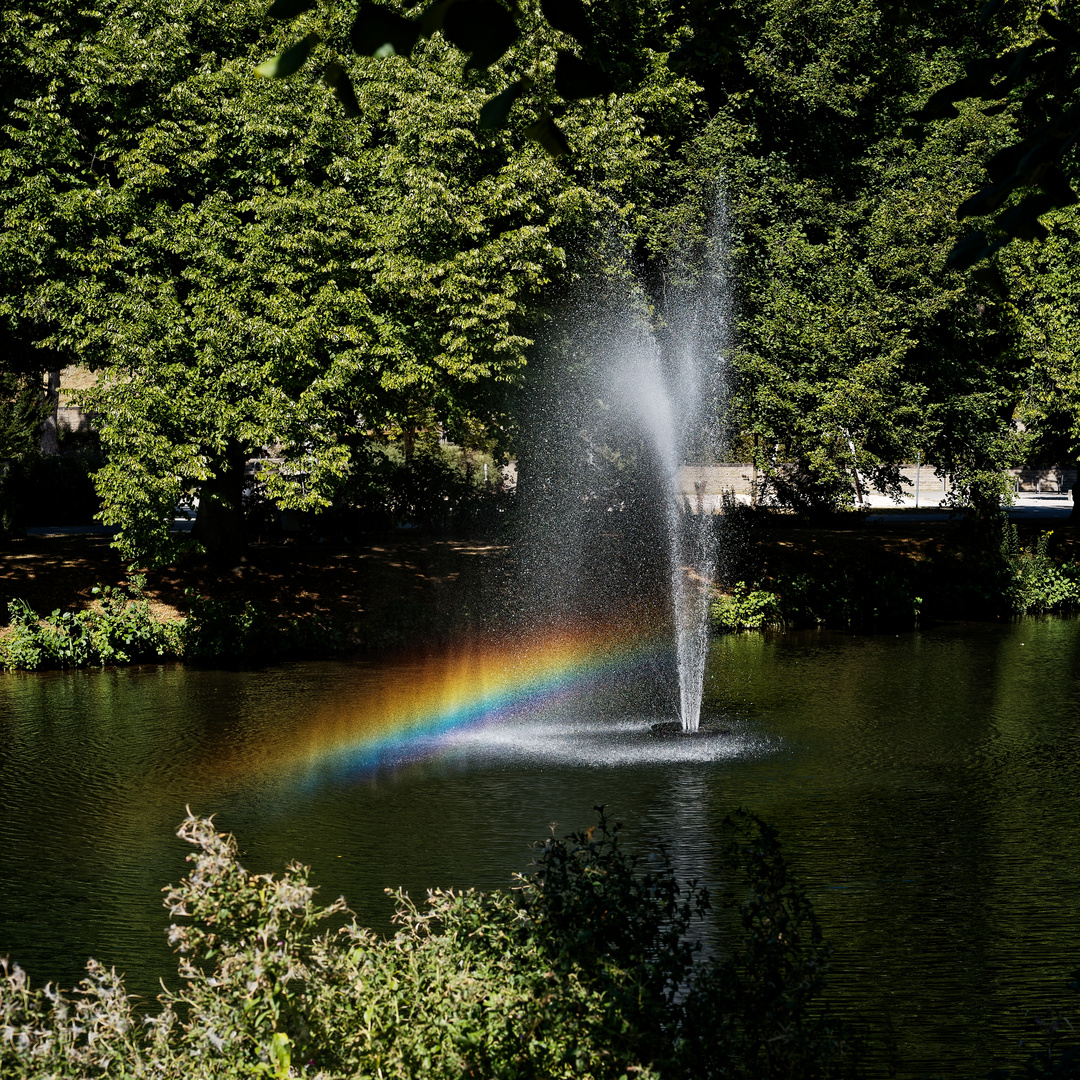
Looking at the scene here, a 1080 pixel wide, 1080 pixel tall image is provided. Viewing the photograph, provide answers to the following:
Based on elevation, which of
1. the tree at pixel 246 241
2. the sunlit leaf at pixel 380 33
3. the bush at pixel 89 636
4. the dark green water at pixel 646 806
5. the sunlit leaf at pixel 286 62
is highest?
the tree at pixel 246 241

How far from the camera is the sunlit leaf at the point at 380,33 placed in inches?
106

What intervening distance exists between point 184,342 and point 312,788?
7699mm

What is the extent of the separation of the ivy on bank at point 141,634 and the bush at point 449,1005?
47.0 feet

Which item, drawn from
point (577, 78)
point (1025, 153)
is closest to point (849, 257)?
point (1025, 153)

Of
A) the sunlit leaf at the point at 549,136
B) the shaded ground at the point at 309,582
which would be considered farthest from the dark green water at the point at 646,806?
the sunlit leaf at the point at 549,136

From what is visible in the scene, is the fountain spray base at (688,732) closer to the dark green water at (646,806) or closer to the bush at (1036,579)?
the dark green water at (646,806)

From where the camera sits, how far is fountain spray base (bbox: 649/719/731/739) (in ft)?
42.3

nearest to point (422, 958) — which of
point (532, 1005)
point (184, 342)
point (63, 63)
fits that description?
point (532, 1005)

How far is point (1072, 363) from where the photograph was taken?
72.0 ft

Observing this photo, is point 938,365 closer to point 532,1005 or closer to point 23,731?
point 23,731

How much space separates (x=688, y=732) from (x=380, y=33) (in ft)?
36.1

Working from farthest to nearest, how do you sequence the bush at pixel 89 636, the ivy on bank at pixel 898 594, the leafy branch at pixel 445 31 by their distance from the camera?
1. the ivy on bank at pixel 898 594
2. the bush at pixel 89 636
3. the leafy branch at pixel 445 31

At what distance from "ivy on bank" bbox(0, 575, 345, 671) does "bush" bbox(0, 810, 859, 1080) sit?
1433cm

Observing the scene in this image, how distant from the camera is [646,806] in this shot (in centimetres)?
998
